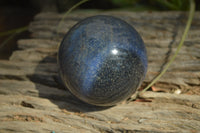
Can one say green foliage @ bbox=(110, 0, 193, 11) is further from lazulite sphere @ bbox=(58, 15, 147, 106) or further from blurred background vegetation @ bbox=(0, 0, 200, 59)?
lazulite sphere @ bbox=(58, 15, 147, 106)

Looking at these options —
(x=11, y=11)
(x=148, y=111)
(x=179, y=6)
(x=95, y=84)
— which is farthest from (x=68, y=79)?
(x=11, y=11)

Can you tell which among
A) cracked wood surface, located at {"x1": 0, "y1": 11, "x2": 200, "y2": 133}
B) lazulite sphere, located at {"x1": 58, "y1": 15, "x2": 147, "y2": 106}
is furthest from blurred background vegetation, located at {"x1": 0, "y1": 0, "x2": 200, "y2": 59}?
lazulite sphere, located at {"x1": 58, "y1": 15, "x2": 147, "y2": 106}

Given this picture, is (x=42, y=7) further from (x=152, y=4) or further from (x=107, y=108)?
(x=107, y=108)

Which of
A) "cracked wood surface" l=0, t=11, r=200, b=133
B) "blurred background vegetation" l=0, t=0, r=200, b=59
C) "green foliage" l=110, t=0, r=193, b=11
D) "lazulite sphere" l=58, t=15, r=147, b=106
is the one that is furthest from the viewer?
"blurred background vegetation" l=0, t=0, r=200, b=59

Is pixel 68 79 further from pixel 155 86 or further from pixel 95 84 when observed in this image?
pixel 155 86

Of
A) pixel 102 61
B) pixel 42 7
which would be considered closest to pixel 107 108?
pixel 102 61

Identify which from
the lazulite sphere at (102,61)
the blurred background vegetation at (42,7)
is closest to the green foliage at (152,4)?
the blurred background vegetation at (42,7)
